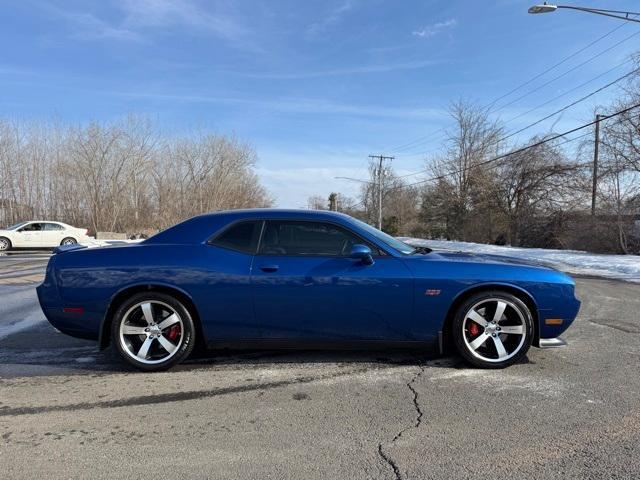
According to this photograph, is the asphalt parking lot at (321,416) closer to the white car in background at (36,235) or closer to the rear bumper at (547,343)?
the rear bumper at (547,343)

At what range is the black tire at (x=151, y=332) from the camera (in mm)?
4301

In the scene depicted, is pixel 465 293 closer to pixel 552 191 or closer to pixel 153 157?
pixel 552 191

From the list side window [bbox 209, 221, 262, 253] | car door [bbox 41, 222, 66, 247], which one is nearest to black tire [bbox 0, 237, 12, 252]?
car door [bbox 41, 222, 66, 247]

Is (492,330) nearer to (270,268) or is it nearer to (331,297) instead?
(331,297)

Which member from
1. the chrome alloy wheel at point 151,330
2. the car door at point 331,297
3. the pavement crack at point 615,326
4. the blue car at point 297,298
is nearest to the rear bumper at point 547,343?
the blue car at point 297,298

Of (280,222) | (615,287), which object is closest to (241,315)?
(280,222)

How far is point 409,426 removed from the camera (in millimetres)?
3240

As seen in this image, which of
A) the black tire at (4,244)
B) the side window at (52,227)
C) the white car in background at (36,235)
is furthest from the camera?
the side window at (52,227)

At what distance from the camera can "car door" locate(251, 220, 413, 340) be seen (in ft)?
13.8

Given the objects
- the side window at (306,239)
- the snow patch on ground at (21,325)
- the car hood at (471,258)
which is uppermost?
the side window at (306,239)

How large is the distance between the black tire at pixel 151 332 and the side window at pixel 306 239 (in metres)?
0.94

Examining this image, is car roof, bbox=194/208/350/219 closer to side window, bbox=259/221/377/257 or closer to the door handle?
side window, bbox=259/221/377/257

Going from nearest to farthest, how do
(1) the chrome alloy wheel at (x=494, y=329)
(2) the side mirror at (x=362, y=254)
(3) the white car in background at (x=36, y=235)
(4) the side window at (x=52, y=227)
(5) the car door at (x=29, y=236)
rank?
(2) the side mirror at (x=362, y=254) < (1) the chrome alloy wheel at (x=494, y=329) < (3) the white car in background at (x=36, y=235) < (5) the car door at (x=29, y=236) < (4) the side window at (x=52, y=227)

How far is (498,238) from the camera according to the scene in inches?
1372
